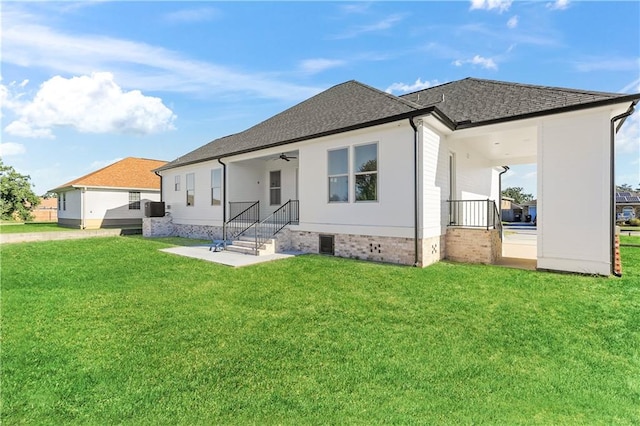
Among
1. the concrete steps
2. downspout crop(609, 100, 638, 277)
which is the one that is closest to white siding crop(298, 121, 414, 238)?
the concrete steps

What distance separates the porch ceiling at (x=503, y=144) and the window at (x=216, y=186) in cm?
1003

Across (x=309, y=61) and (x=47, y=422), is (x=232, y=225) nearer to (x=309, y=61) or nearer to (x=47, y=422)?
(x=309, y=61)

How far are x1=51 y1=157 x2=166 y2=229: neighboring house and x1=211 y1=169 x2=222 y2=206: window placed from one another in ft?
39.0

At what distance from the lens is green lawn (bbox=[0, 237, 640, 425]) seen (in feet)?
8.23

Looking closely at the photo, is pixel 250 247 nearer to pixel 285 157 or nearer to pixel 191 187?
pixel 285 157

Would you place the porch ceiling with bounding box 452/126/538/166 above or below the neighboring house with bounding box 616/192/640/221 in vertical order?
above

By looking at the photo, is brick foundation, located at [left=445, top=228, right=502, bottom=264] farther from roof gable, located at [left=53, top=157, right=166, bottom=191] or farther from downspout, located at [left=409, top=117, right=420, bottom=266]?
roof gable, located at [left=53, top=157, right=166, bottom=191]

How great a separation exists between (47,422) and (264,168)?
12.0m

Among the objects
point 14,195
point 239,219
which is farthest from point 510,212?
point 14,195

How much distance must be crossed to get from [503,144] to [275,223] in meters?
8.61

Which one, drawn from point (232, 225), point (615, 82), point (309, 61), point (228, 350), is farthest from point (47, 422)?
point (615, 82)

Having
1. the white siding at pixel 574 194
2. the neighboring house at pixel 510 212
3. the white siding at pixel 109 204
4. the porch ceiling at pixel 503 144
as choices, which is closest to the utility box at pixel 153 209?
the white siding at pixel 109 204

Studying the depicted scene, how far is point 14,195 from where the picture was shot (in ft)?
105

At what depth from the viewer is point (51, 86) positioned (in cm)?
1032
